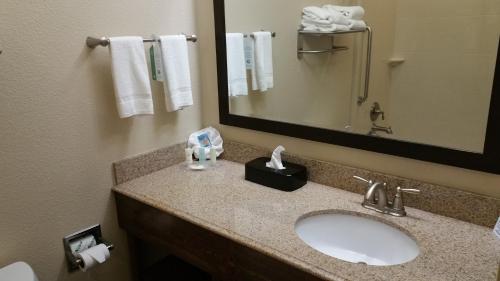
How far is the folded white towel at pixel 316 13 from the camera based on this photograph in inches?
59.3

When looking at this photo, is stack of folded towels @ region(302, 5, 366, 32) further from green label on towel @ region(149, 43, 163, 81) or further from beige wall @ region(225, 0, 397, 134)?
green label on towel @ region(149, 43, 163, 81)

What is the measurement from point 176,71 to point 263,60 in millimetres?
405

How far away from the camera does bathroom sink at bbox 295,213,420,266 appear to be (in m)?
1.23

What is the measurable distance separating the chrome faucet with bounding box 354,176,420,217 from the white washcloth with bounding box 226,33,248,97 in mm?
761

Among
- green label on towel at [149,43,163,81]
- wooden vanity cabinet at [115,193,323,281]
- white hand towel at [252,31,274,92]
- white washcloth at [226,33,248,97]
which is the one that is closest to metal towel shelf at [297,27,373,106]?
white hand towel at [252,31,274,92]

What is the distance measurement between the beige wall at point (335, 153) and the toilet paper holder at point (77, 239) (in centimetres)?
73

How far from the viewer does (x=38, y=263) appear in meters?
1.35

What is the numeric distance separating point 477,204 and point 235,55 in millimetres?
1158

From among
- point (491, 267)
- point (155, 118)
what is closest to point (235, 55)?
point (155, 118)

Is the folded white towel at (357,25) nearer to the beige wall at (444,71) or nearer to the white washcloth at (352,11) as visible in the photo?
the white washcloth at (352,11)

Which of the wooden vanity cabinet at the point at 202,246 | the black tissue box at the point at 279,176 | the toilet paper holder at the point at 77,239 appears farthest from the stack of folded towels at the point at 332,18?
the toilet paper holder at the point at 77,239

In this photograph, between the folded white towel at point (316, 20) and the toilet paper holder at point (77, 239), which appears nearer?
the toilet paper holder at point (77, 239)

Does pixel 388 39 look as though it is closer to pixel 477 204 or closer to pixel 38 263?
pixel 477 204

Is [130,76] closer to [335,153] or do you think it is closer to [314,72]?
[314,72]
